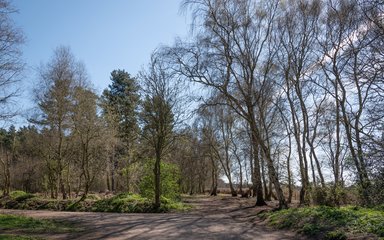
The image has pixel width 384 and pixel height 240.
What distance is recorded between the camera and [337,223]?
11086 mm

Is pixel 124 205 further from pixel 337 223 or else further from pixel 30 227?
pixel 337 223

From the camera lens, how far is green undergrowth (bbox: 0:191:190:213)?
22.7 meters

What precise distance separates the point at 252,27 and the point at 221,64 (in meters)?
2.80

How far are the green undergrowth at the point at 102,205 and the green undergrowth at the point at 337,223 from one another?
10.4 m

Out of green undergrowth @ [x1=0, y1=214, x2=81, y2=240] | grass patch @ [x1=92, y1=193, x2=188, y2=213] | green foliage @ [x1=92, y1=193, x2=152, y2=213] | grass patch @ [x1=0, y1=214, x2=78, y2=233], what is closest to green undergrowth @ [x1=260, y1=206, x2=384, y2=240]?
green undergrowth @ [x1=0, y1=214, x2=81, y2=240]

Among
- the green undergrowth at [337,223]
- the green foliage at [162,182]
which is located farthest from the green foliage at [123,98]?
the green undergrowth at [337,223]

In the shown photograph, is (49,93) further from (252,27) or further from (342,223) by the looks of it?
(342,223)

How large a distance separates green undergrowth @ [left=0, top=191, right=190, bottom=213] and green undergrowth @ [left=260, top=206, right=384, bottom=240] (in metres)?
10.4

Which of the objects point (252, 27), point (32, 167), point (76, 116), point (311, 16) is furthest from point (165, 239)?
point (32, 167)

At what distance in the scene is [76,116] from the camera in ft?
88.6

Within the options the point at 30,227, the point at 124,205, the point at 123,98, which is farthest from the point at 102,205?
the point at 123,98

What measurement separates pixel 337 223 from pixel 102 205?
16717 mm

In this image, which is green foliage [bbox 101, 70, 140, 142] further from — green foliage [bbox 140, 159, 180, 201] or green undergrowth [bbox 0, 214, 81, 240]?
green undergrowth [bbox 0, 214, 81, 240]

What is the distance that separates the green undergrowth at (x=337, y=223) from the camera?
32.3 feet
